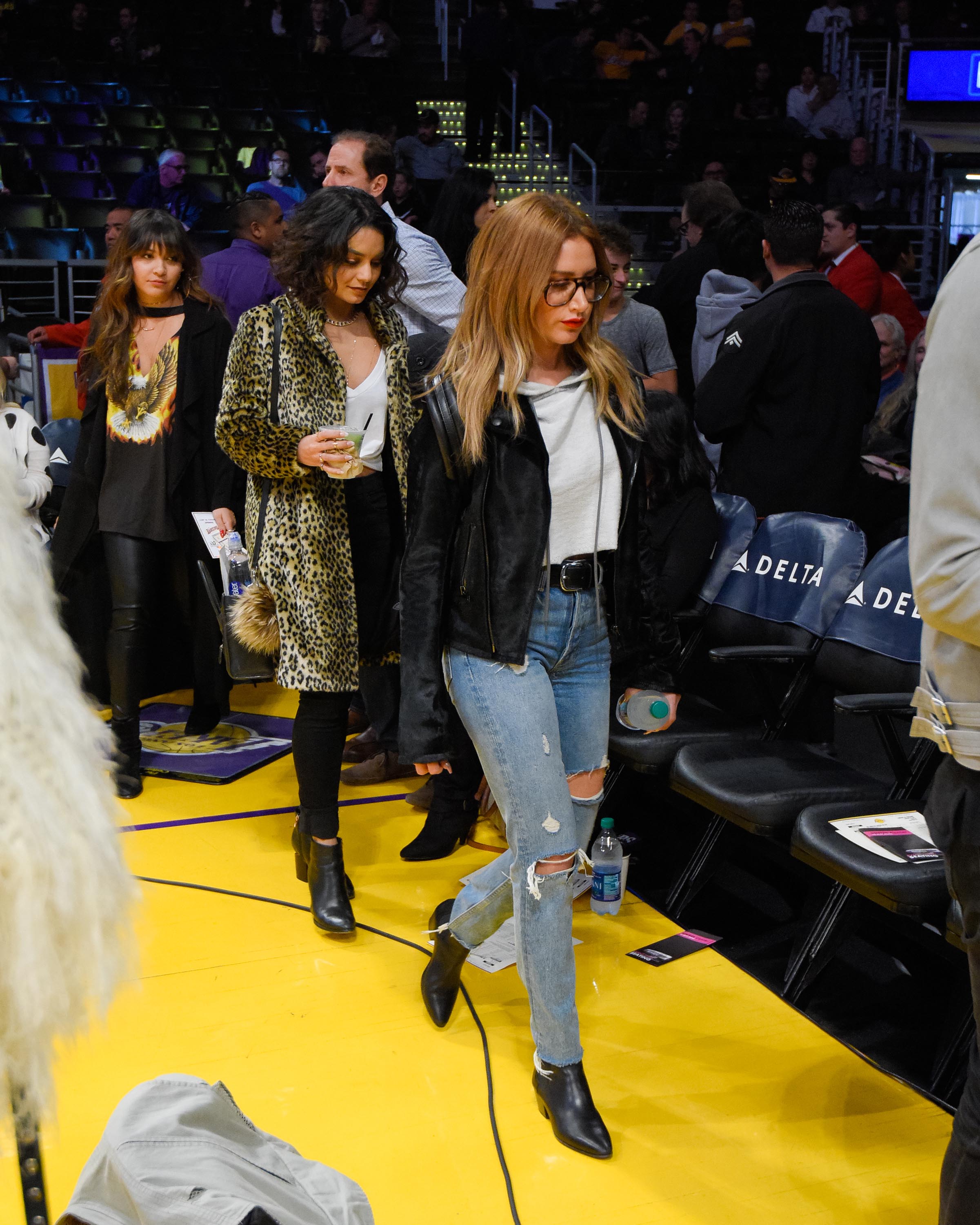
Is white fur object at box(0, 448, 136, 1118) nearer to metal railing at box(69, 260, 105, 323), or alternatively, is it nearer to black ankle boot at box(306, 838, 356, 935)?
black ankle boot at box(306, 838, 356, 935)

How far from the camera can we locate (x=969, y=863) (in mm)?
1560

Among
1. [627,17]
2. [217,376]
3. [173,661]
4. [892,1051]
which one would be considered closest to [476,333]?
[892,1051]

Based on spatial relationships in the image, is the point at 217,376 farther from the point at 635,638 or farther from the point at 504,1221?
the point at 504,1221

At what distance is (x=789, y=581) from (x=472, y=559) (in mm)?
1676

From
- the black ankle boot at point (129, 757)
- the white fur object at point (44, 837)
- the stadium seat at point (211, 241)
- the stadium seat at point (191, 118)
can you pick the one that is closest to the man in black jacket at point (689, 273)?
the black ankle boot at point (129, 757)

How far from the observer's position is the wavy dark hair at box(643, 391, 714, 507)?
3.94m

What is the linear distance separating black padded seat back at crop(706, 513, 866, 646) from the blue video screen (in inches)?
466

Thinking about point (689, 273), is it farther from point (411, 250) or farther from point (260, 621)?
point (260, 621)

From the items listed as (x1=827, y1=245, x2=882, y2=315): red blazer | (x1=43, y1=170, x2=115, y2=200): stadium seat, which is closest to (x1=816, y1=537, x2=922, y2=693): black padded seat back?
(x1=827, y1=245, x2=882, y2=315): red blazer

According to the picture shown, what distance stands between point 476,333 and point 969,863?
4.23 ft

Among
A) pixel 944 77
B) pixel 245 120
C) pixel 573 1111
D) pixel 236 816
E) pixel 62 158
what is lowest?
pixel 236 816

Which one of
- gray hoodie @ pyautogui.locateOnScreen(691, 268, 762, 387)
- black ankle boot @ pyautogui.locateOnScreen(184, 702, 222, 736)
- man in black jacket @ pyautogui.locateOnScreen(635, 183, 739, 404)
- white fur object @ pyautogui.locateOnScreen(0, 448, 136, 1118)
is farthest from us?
man in black jacket @ pyautogui.locateOnScreen(635, 183, 739, 404)

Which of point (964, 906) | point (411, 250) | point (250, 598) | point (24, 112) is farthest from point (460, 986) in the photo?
point (24, 112)

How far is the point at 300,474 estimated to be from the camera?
9.90ft
